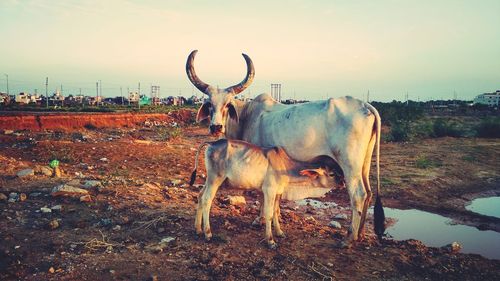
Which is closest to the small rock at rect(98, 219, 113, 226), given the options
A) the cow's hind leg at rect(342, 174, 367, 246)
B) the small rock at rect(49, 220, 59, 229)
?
the small rock at rect(49, 220, 59, 229)

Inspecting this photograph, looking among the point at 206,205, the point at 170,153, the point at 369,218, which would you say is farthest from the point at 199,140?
the point at 206,205

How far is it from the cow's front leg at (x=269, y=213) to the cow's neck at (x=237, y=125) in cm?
152

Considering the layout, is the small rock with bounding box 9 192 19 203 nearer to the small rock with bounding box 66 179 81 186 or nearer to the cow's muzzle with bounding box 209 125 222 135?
the small rock with bounding box 66 179 81 186

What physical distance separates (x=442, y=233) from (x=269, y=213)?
13.1 ft

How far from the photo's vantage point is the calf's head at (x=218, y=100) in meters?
6.43

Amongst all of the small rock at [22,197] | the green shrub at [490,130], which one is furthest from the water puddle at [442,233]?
the green shrub at [490,130]

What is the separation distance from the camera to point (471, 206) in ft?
31.0

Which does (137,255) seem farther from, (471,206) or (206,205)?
(471,206)

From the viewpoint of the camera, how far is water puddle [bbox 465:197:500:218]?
894 cm

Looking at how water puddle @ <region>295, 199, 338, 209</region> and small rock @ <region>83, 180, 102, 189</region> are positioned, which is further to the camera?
water puddle @ <region>295, 199, 338, 209</region>

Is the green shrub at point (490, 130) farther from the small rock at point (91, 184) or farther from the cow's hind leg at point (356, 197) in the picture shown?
the small rock at point (91, 184)

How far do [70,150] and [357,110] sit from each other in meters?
9.78

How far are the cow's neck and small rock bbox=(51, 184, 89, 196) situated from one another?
282cm

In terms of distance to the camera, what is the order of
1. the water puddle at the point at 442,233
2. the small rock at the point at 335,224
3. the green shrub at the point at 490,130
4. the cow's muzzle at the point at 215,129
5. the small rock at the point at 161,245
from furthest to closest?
the green shrub at the point at 490,130 < the small rock at the point at 335,224 < the water puddle at the point at 442,233 < the cow's muzzle at the point at 215,129 < the small rock at the point at 161,245
